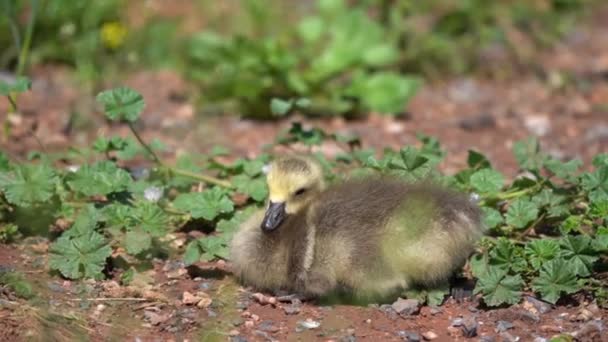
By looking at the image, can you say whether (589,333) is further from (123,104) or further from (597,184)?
(123,104)

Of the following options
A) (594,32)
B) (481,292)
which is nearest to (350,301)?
(481,292)

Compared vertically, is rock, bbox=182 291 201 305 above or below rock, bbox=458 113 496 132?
below

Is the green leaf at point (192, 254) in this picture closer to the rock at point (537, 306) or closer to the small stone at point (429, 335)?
the small stone at point (429, 335)

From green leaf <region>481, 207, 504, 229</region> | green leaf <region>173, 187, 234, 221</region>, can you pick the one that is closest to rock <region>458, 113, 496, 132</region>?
green leaf <region>481, 207, 504, 229</region>

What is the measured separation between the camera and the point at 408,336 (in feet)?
13.2

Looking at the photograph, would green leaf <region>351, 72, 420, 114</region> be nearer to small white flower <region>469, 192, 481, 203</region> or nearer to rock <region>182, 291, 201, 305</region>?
small white flower <region>469, 192, 481, 203</region>

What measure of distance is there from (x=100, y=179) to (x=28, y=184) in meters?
0.31

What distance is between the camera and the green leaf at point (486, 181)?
4.82m

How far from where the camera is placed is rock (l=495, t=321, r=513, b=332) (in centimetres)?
413

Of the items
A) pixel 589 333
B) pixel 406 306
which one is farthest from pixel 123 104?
pixel 589 333

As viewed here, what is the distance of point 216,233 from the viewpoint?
16.3 feet

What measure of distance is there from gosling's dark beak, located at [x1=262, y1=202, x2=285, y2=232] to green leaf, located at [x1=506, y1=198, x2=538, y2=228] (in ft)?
3.42

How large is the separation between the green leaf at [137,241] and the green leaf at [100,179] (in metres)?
0.26

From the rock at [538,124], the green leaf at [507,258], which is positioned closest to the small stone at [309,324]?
the green leaf at [507,258]
